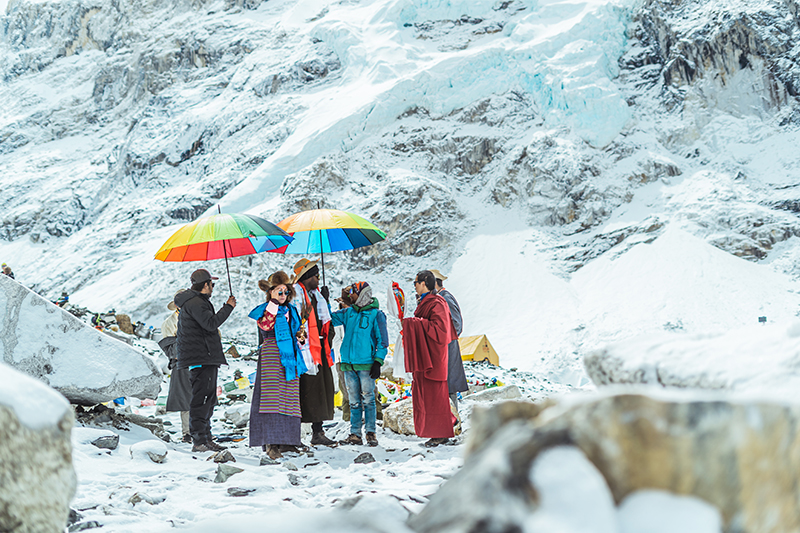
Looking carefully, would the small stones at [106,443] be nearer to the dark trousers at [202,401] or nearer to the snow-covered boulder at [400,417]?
the dark trousers at [202,401]

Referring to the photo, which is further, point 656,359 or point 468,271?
point 468,271

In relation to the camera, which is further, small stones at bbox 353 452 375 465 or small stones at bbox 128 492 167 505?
small stones at bbox 353 452 375 465

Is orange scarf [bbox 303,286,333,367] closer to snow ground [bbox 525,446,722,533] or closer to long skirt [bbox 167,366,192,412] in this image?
long skirt [bbox 167,366,192,412]

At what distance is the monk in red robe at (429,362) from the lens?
512 centimetres

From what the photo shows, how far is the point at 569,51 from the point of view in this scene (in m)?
30.0

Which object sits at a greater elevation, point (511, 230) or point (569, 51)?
point (569, 51)

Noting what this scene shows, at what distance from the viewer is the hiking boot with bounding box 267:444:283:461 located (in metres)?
4.69

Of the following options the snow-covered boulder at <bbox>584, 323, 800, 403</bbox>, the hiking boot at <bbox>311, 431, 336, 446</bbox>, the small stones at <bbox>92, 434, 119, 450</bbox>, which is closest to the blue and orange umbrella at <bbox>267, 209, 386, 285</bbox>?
the hiking boot at <bbox>311, 431, 336, 446</bbox>

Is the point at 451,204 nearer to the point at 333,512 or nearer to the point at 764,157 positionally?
the point at 764,157

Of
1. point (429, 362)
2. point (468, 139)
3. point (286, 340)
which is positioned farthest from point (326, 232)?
point (468, 139)

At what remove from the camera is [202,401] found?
4.96 m

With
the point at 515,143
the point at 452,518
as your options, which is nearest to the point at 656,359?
the point at 452,518

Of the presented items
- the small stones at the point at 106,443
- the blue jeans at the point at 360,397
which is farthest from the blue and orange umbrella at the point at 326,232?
the small stones at the point at 106,443

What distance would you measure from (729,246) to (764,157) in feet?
23.4
